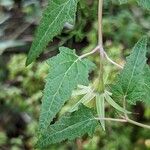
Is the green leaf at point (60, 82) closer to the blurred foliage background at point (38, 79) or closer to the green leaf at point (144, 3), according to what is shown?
the green leaf at point (144, 3)

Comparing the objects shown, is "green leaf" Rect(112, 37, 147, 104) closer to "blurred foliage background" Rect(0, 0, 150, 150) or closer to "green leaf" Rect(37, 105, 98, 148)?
"green leaf" Rect(37, 105, 98, 148)

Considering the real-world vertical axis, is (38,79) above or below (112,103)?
Answer: below

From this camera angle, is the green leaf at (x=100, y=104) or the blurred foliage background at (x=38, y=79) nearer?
the green leaf at (x=100, y=104)

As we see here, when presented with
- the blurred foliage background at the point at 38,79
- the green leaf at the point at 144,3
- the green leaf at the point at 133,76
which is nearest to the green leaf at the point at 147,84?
the green leaf at the point at 133,76

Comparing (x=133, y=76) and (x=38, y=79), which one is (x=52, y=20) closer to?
(x=133, y=76)

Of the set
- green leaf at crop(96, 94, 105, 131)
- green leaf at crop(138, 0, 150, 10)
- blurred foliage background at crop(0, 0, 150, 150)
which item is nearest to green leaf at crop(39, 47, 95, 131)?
green leaf at crop(96, 94, 105, 131)

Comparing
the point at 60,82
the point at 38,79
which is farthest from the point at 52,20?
the point at 38,79
